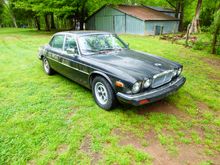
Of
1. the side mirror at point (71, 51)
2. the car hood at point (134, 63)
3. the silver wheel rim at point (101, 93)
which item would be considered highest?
the side mirror at point (71, 51)

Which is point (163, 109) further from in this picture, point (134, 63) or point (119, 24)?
point (119, 24)

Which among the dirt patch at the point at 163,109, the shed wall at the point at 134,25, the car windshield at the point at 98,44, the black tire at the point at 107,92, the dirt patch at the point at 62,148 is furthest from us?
the shed wall at the point at 134,25

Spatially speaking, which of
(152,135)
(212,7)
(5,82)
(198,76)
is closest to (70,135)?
(152,135)

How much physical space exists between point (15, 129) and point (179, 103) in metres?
3.37

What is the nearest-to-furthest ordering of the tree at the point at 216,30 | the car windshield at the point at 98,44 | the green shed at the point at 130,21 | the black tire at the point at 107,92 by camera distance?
the black tire at the point at 107,92 → the car windshield at the point at 98,44 → the tree at the point at 216,30 → the green shed at the point at 130,21

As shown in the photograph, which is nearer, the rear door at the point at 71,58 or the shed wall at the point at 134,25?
the rear door at the point at 71,58

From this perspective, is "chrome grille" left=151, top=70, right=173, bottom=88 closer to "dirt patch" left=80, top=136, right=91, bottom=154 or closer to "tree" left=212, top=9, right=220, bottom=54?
"dirt patch" left=80, top=136, right=91, bottom=154

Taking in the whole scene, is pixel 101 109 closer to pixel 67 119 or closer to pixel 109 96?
pixel 109 96

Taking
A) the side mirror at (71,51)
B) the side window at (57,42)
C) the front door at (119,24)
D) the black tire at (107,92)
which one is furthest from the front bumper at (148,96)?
the front door at (119,24)

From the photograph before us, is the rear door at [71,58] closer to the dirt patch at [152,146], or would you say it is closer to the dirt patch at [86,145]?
the dirt patch at [86,145]

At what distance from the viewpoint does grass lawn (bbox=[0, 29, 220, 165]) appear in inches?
111

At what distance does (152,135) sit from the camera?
3.26 metres

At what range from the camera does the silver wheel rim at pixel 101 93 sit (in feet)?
13.0

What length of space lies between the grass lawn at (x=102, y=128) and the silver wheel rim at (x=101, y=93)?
7.3 inches
